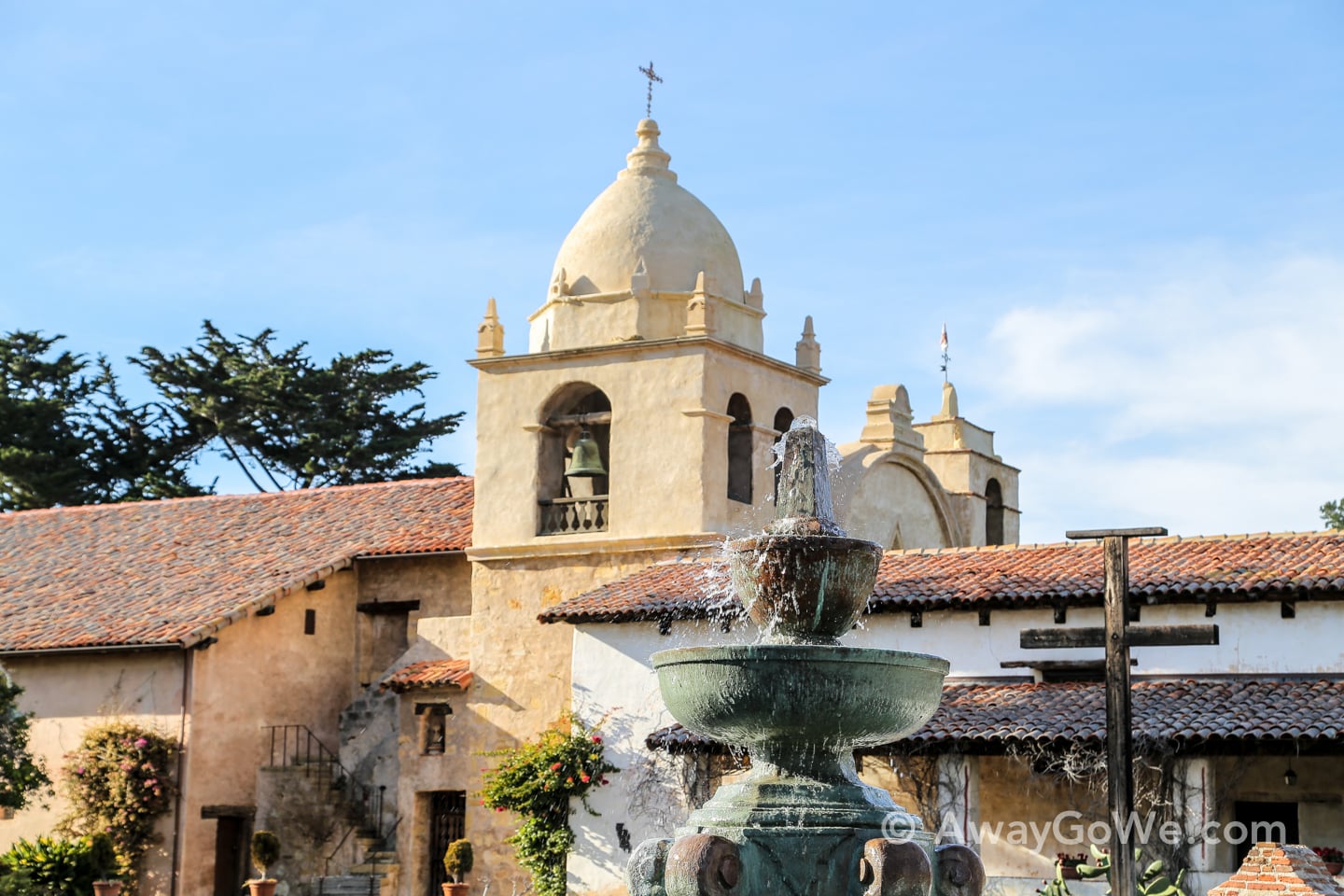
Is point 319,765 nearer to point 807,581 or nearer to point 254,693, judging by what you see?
point 254,693

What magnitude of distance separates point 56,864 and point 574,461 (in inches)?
338

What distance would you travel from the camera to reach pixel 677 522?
25.1 m

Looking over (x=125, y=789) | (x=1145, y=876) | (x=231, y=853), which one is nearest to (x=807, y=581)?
(x=1145, y=876)

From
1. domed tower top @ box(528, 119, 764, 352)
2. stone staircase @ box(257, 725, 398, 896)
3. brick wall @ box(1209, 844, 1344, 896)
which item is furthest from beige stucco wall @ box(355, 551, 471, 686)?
brick wall @ box(1209, 844, 1344, 896)

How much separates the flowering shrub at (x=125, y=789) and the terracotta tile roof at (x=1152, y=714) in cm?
862

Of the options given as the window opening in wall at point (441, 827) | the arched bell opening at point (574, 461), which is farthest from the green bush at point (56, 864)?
the arched bell opening at point (574, 461)

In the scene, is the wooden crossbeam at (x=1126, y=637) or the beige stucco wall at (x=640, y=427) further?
the beige stucco wall at (x=640, y=427)

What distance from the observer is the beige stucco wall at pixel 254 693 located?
86.8 feet

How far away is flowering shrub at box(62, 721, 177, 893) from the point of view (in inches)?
1027

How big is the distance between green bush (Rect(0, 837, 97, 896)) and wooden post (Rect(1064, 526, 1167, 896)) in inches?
568

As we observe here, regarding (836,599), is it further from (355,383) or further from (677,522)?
(355,383)

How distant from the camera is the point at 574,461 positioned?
2581 centimetres

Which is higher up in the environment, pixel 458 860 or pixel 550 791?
pixel 550 791

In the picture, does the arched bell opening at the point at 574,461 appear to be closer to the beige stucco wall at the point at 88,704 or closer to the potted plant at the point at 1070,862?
the beige stucco wall at the point at 88,704
